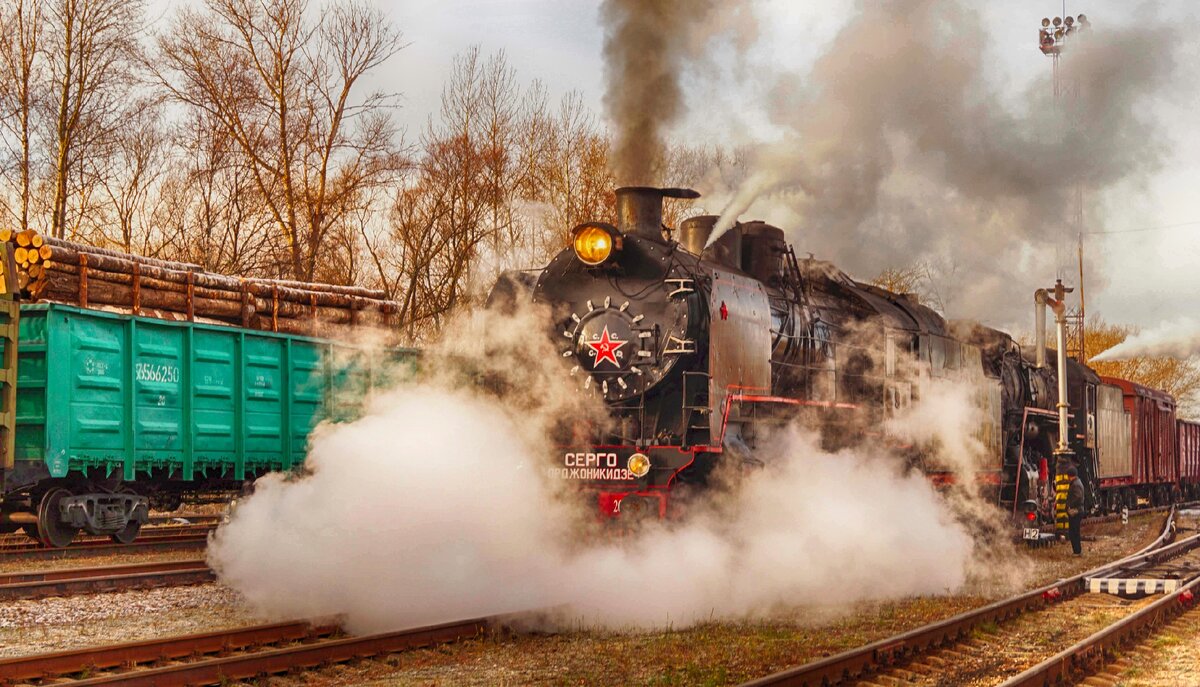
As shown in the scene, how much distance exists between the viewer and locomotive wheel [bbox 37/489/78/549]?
1343 centimetres

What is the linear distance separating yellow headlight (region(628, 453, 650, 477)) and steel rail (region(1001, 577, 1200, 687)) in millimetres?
3385

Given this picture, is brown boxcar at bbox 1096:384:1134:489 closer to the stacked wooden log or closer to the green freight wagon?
the stacked wooden log

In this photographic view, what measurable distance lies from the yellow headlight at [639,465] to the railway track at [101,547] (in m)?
6.81

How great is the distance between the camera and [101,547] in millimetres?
15977

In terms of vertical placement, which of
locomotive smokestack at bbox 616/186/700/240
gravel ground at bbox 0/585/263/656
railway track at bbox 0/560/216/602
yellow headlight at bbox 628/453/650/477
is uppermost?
locomotive smokestack at bbox 616/186/700/240

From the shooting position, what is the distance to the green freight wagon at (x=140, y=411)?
13.0 meters

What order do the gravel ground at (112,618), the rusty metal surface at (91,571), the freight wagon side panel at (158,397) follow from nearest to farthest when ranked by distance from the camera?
the gravel ground at (112,618) → the rusty metal surface at (91,571) → the freight wagon side panel at (158,397)

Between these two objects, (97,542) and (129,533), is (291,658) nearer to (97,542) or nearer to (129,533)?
(129,533)

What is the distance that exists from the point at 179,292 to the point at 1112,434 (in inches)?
754

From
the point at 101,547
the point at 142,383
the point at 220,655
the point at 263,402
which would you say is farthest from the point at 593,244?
the point at 101,547

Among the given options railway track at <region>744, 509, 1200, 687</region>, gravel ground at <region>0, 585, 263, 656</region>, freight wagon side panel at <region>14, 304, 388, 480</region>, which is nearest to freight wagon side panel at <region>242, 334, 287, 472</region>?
freight wagon side panel at <region>14, 304, 388, 480</region>

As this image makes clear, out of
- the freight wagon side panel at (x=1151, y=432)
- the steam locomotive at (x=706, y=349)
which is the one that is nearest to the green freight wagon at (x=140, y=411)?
the steam locomotive at (x=706, y=349)

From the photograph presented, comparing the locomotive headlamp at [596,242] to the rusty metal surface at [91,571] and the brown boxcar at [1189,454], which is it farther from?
the brown boxcar at [1189,454]

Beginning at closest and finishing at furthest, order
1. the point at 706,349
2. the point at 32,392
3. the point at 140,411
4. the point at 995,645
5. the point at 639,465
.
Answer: the point at 995,645 < the point at 639,465 < the point at 706,349 < the point at 32,392 < the point at 140,411
